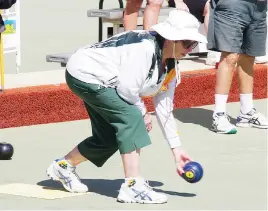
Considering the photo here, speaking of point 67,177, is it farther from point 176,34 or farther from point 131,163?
point 176,34

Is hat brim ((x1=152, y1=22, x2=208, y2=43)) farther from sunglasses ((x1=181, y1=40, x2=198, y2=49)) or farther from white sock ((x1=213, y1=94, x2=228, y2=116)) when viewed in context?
white sock ((x1=213, y1=94, x2=228, y2=116))

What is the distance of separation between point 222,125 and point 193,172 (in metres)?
2.35

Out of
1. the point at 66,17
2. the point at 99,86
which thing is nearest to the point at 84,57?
the point at 99,86

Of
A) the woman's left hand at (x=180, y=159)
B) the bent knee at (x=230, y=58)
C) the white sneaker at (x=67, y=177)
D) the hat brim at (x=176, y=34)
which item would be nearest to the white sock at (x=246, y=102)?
the bent knee at (x=230, y=58)

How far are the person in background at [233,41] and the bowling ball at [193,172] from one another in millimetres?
2276

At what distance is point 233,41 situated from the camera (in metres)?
8.71

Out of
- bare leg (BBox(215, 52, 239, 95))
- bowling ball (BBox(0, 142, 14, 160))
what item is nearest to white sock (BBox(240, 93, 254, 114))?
bare leg (BBox(215, 52, 239, 95))

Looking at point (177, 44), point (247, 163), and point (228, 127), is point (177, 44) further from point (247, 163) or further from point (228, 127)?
point (228, 127)

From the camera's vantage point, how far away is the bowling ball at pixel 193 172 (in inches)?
254

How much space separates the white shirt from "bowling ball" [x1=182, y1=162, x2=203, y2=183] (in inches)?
6.8

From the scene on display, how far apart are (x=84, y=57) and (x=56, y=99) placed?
8.62ft

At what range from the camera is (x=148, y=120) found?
21.9 ft

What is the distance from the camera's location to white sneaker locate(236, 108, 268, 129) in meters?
9.02

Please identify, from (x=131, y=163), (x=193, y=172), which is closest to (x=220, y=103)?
(x=193, y=172)
